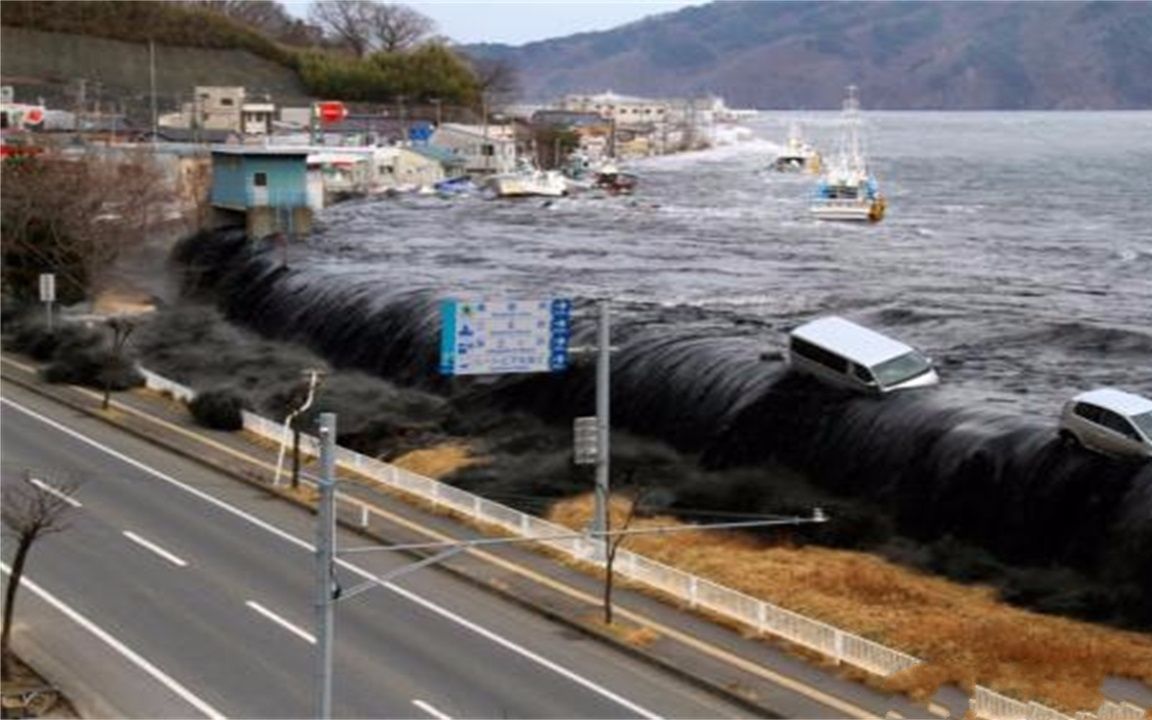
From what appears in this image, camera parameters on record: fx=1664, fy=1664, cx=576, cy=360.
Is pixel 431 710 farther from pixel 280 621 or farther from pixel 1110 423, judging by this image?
pixel 1110 423

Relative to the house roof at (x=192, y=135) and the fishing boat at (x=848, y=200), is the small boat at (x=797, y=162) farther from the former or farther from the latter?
the house roof at (x=192, y=135)

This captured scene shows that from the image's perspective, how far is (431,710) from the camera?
21.5 m

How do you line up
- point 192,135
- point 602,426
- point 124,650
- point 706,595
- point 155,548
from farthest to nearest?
point 192,135
point 155,548
point 602,426
point 706,595
point 124,650

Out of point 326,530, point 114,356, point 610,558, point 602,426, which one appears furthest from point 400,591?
point 114,356

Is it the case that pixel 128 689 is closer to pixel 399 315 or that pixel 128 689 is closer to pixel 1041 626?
pixel 1041 626

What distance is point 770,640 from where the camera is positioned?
79.5 feet

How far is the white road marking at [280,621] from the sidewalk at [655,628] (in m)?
3.50

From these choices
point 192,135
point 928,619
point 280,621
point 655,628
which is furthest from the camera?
point 192,135

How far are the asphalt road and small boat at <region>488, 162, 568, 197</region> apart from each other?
269ft

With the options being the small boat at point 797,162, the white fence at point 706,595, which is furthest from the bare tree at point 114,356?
the small boat at point 797,162

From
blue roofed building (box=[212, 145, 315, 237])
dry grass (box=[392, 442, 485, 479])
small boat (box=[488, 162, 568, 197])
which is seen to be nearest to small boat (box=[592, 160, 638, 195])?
small boat (box=[488, 162, 568, 197])

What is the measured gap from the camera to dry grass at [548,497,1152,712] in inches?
885

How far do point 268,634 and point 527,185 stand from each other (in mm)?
91985

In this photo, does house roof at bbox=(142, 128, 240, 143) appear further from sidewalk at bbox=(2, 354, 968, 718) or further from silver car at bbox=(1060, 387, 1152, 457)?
silver car at bbox=(1060, 387, 1152, 457)
